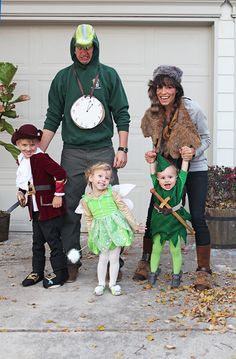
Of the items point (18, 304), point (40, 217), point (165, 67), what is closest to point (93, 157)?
point (40, 217)

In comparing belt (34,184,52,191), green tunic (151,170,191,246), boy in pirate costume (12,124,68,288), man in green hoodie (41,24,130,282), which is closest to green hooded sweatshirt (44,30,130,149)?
man in green hoodie (41,24,130,282)

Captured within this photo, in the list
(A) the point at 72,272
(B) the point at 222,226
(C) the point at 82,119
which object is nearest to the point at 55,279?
(A) the point at 72,272

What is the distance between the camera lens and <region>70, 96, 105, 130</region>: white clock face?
4.24 metres

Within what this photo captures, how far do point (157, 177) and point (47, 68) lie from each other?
8.79 feet

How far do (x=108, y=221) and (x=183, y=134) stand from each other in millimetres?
834

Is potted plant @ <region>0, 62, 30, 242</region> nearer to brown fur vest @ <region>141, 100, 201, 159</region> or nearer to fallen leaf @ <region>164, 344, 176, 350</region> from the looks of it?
brown fur vest @ <region>141, 100, 201, 159</region>

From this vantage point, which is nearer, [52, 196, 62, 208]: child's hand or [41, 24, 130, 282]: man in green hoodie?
[52, 196, 62, 208]: child's hand

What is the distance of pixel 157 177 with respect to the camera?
408 centimetres

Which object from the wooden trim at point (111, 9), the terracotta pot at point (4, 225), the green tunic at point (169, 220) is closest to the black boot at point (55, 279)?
the green tunic at point (169, 220)

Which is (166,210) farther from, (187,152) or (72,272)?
(72,272)

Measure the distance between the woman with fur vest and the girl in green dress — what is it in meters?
0.46

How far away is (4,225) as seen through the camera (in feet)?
19.1

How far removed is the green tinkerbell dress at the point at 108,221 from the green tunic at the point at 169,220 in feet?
0.65

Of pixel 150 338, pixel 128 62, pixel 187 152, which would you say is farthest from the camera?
pixel 128 62
